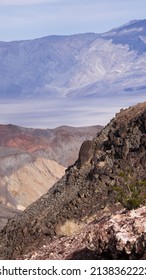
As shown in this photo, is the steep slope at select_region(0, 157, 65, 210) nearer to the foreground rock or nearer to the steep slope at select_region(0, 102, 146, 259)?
the steep slope at select_region(0, 102, 146, 259)

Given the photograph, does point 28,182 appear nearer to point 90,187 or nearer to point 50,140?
point 50,140

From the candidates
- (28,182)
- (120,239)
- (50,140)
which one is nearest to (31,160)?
(28,182)

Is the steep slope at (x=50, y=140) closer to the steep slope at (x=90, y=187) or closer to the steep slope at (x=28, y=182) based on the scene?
the steep slope at (x=28, y=182)

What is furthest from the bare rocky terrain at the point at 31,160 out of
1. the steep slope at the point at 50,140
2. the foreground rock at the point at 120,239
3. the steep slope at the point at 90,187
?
the foreground rock at the point at 120,239

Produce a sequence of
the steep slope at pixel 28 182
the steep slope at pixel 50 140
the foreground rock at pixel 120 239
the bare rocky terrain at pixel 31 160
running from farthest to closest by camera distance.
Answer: the steep slope at pixel 50 140 → the bare rocky terrain at pixel 31 160 → the steep slope at pixel 28 182 → the foreground rock at pixel 120 239

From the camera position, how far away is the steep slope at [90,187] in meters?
27.3

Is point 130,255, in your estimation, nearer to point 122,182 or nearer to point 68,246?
point 68,246

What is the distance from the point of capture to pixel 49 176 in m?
111

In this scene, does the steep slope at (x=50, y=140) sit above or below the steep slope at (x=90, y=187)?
above

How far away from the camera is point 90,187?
29734 millimetres

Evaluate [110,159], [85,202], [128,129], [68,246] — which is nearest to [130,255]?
[68,246]

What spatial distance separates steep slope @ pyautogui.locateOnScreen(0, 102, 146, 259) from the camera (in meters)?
27.3
